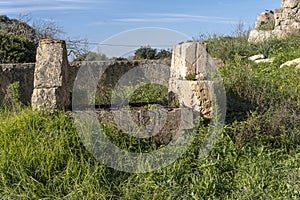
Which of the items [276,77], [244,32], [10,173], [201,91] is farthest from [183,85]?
[244,32]

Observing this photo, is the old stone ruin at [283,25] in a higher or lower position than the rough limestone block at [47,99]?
higher

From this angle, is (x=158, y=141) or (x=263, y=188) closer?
(x=263, y=188)

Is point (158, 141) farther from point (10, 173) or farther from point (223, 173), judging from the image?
point (10, 173)

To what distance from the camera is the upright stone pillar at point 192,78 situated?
5.00 m

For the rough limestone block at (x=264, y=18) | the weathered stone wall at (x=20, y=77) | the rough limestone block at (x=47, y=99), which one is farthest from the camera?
the rough limestone block at (x=264, y=18)

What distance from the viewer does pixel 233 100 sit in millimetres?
5512

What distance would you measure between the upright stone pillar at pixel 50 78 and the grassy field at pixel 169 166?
161 mm

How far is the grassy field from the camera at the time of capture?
3746 mm

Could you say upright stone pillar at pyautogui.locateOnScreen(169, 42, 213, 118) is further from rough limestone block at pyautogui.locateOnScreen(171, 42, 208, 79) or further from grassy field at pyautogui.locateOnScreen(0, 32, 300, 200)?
grassy field at pyautogui.locateOnScreen(0, 32, 300, 200)

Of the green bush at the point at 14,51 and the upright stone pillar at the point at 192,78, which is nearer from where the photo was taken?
the upright stone pillar at the point at 192,78

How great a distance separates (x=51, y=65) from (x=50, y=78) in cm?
15

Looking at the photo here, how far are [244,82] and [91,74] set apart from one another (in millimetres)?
2806

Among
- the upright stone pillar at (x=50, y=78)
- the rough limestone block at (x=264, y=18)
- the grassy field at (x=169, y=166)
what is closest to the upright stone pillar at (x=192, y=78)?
the grassy field at (x=169, y=166)

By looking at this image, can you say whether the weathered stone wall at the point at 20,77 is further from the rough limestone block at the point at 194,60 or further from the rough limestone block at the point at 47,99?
the rough limestone block at the point at 194,60
